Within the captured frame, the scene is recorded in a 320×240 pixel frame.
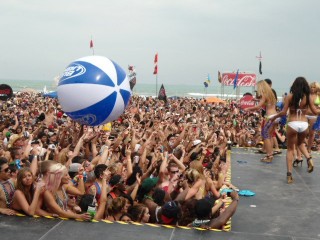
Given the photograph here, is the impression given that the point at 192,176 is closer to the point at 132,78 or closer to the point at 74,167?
the point at 74,167

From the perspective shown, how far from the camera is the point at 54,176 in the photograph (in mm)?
4332

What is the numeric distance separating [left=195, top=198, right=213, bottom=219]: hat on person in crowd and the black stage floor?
26 cm

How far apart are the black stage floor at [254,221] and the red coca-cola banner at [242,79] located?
31.7 m

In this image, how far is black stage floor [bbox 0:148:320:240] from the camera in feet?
13.0

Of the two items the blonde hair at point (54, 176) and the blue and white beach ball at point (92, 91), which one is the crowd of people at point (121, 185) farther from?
the blue and white beach ball at point (92, 91)

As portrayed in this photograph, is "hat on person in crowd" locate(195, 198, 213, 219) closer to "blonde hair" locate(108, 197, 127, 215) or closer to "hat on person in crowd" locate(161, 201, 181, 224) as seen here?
"hat on person in crowd" locate(161, 201, 181, 224)

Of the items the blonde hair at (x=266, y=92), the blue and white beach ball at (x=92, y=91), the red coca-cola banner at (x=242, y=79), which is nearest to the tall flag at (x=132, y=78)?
the blonde hair at (x=266, y=92)

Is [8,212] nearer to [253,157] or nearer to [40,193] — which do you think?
[40,193]

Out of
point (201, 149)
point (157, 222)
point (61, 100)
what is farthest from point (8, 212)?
point (201, 149)

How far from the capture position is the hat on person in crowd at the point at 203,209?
14.4 ft

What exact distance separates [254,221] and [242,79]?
35.7 m

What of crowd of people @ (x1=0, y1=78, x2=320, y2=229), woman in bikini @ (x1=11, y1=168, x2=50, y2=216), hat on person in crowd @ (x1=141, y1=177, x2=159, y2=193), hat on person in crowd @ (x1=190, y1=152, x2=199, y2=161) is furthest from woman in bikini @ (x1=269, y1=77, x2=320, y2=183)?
woman in bikini @ (x1=11, y1=168, x2=50, y2=216)

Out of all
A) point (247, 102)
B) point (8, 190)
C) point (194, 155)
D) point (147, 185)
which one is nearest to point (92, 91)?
point (147, 185)

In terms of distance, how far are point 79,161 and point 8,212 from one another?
1.79 m
